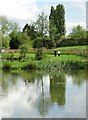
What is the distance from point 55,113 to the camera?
22.2ft

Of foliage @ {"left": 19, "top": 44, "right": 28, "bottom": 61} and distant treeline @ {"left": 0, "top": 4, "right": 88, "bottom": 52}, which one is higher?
distant treeline @ {"left": 0, "top": 4, "right": 88, "bottom": 52}

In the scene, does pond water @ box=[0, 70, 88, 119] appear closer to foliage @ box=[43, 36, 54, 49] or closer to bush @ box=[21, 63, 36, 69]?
bush @ box=[21, 63, 36, 69]

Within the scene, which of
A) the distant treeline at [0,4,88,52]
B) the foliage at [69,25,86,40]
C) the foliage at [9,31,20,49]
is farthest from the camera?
the foliage at [69,25,86,40]

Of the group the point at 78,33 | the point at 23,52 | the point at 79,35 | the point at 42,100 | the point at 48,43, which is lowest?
the point at 42,100

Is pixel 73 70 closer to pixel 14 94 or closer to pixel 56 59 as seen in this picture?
pixel 56 59

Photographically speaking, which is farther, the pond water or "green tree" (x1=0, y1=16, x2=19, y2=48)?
"green tree" (x1=0, y1=16, x2=19, y2=48)

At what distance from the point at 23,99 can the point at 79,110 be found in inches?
80.8

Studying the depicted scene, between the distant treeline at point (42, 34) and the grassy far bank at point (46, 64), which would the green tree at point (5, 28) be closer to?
the distant treeline at point (42, 34)

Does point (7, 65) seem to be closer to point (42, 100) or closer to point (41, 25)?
point (41, 25)

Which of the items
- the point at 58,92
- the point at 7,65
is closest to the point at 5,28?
the point at 7,65

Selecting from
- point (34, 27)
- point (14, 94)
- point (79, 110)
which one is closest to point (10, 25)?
point (34, 27)

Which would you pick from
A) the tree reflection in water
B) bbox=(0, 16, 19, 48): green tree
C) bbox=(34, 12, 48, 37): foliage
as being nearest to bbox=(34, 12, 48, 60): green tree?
bbox=(34, 12, 48, 37): foliage

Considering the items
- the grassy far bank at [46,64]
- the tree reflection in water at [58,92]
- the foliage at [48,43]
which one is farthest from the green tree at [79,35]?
the tree reflection in water at [58,92]

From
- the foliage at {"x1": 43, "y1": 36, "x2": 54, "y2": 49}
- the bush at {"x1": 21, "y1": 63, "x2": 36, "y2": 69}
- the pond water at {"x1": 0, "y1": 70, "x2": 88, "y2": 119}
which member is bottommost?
the pond water at {"x1": 0, "y1": 70, "x2": 88, "y2": 119}
